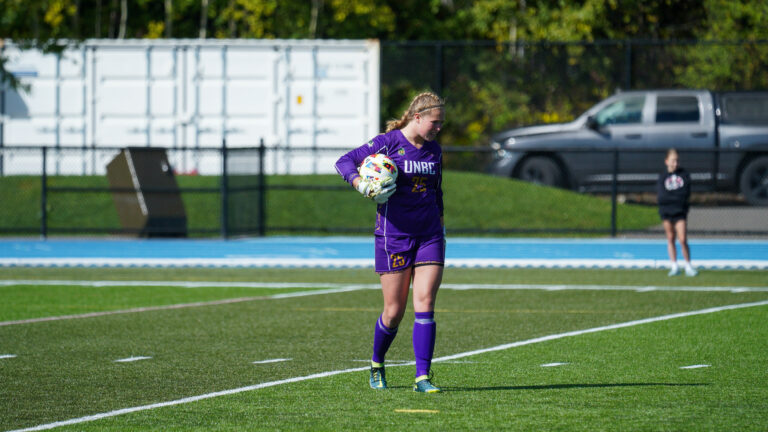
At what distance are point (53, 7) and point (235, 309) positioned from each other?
28.1m

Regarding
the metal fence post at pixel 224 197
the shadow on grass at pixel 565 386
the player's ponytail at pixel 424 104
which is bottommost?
the shadow on grass at pixel 565 386

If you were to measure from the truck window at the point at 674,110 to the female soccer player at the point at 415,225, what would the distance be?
1652 cm

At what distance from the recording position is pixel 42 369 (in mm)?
8953

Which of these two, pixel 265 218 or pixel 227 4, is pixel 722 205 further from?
pixel 227 4

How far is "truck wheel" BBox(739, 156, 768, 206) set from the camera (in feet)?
74.4

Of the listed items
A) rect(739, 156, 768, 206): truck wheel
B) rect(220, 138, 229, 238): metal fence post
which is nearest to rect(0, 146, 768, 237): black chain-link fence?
rect(220, 138, 229, 238): metal fence post

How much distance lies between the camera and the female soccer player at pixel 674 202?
16672 millimetres

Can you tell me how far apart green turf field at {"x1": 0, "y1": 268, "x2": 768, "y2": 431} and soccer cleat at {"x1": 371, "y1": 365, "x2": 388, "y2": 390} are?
100mm

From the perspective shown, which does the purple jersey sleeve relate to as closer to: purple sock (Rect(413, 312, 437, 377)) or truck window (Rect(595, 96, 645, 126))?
purple sock (Rect(413, 312, 437, 377))

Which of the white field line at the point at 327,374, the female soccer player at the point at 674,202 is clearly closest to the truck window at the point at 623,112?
the female soccer player at the point at 674,202

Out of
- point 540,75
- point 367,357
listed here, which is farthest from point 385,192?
point 540,75

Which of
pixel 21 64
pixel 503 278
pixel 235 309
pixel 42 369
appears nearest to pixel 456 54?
pixel 21 64

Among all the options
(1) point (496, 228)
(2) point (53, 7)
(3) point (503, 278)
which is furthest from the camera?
(2) point (53, 7)

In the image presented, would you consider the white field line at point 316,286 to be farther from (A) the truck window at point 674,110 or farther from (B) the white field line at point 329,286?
(A) the truck window at point 674,110
